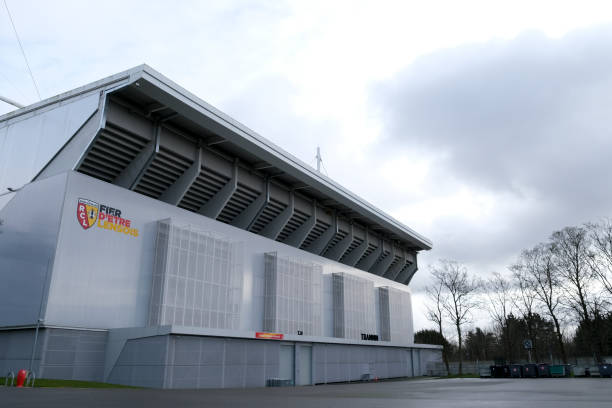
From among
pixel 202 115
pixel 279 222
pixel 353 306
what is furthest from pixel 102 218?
pixel 353 306

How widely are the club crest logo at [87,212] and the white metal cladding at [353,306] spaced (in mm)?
24239

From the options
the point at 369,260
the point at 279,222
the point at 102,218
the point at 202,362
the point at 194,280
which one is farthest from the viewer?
the point at 369,260

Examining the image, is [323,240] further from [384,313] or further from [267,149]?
[267,149]

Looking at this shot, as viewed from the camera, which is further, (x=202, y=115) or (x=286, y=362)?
(x=286, y=362)

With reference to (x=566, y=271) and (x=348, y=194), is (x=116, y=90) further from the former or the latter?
(x=566, y=271)

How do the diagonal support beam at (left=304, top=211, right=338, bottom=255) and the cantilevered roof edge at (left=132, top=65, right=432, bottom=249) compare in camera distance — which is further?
the diagonal support beam at (left=304, top=211, right=338, bottom=255)

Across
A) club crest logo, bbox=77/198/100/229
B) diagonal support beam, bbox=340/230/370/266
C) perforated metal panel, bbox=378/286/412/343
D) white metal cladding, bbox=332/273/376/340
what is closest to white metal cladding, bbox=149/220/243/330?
club crest logo, bbox=77/198/100/229

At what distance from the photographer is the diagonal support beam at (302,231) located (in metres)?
41.5

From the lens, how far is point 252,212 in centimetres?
3619

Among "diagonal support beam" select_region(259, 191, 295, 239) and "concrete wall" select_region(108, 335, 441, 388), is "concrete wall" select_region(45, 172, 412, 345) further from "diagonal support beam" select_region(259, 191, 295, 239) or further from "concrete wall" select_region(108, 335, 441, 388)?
"diagonal support beam" select_region(259, 191, 295, 239)

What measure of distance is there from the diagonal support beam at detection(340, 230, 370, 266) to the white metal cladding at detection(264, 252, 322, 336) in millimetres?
11276

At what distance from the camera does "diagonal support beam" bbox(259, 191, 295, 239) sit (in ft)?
127

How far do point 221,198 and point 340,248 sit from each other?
1808cm

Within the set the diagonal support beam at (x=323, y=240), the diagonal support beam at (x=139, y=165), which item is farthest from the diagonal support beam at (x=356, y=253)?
the diagonal support beam at (x=139, y=165)
